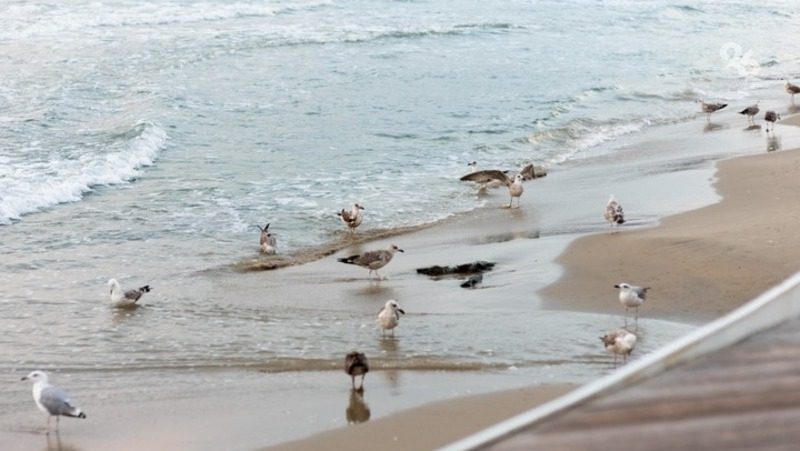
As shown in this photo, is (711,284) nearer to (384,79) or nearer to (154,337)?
(154,337)

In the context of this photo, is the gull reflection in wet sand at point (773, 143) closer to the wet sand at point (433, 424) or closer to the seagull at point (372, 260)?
the seagull at point (372, 260)

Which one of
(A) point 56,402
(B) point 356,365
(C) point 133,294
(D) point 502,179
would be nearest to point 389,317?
(B) point 356,365

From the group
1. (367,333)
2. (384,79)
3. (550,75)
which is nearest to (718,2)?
(550,75)

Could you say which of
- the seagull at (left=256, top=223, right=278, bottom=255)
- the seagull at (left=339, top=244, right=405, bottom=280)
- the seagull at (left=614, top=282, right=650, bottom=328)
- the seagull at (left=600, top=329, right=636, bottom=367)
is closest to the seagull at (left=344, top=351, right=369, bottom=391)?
the seagull at (left=600, top=329, right=636, bottom=367)

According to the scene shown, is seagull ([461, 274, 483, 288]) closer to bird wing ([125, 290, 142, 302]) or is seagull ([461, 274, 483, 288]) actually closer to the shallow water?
the shallow water

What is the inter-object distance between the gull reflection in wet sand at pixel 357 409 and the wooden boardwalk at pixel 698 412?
18.3 ft

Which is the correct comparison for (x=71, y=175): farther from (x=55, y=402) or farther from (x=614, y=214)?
(x=55, y=402)

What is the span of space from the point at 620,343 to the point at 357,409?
180 cm

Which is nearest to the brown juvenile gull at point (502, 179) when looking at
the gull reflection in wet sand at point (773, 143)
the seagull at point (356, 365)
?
the gull reflection in wet sand at point (773, 143)

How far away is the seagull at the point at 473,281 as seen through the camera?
404 inches

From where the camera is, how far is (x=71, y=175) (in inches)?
592

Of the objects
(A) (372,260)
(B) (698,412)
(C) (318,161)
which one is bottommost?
(B) (698,412)

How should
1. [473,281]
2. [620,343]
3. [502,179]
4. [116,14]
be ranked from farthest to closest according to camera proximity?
1. [116,14]
2. [502,179]
3. [473,281]
4. [620,343]

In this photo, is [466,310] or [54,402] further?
[466,310]
